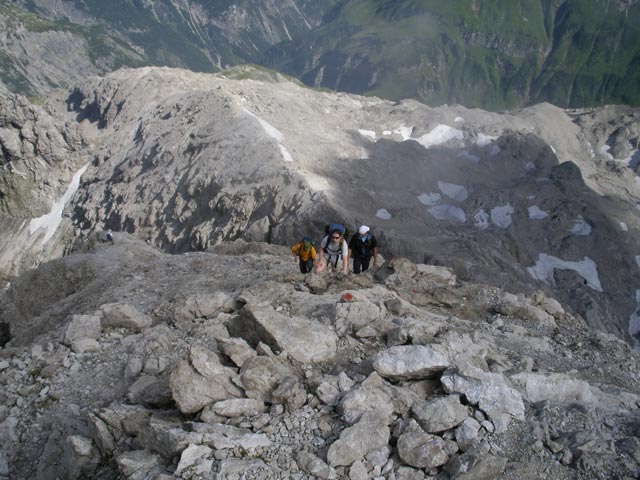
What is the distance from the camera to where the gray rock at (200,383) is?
9.57 meters

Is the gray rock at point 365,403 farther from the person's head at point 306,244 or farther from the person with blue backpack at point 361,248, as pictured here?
the person with blue backpack at point 361,248

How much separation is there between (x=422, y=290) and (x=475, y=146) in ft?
241

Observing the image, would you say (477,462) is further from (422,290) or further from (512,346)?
(422,290)

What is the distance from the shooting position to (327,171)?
5925 centimetres

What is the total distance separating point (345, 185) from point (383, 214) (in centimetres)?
546

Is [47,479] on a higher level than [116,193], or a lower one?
higher

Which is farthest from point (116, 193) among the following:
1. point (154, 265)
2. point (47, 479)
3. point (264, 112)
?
point (47, 479)

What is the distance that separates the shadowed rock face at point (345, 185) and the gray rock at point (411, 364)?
31067 millimetres

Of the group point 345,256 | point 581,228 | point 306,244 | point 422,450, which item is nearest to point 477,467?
point 422,450

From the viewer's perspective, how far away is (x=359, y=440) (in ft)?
27.7

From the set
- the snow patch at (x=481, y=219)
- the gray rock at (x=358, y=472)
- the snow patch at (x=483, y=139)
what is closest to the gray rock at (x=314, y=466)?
the gray rock at (x=358, y=472)

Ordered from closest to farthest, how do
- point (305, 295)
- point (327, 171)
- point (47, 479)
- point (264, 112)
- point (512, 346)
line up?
point (47, 479)
point (512, 346)
point (305, 295)
point (327, 171)
point (264, 112)

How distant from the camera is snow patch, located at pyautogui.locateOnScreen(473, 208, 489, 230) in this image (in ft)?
221

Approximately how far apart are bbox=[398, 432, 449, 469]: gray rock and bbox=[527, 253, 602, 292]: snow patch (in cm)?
5847
